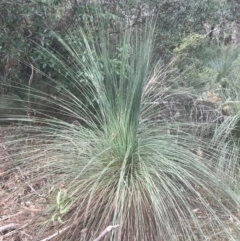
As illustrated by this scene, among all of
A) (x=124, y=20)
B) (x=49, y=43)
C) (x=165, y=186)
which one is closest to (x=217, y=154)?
(x=165, y=186)

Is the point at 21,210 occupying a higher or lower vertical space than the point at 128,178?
lower

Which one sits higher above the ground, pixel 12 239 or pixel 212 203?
pixel 212 203

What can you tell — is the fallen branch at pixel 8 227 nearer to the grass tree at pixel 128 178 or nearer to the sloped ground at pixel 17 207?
the sloped ground at pixel 17 207

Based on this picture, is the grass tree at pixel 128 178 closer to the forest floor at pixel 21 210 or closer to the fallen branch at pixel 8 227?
the forest floor at pixel 21 210

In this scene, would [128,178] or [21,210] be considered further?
[21,210]

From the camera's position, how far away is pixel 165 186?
1812 mm

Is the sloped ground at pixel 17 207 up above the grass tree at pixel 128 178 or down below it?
A: below

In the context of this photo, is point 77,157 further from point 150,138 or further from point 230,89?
point 230,89

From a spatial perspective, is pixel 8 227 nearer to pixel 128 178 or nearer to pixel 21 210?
pixel 21 210

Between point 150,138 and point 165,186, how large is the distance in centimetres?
33

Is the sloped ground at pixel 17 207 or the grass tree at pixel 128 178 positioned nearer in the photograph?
the grass tree at pixel 128 178

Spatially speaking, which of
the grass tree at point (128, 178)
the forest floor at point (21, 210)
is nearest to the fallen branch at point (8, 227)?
the forest floor at point (21, 210)

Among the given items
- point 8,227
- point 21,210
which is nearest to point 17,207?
point 21,210

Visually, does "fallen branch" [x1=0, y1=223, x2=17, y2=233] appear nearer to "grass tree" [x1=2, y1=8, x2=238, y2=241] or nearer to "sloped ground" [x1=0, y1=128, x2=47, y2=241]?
"sloped ground" [x1=0, y1=128, x2=47, y2=241]
